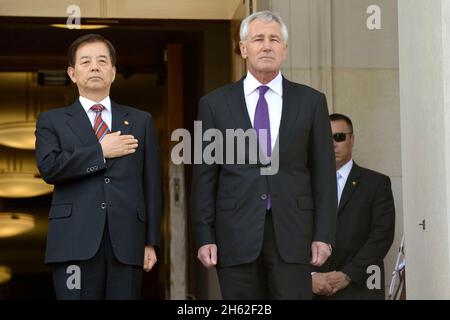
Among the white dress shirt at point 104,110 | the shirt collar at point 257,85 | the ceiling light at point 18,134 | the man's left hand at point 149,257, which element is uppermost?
the ceiling light at point 18,134

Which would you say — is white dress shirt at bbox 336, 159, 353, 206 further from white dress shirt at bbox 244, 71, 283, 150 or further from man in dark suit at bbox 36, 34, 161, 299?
man in dark suit at bbox 36, 34, 161, 299

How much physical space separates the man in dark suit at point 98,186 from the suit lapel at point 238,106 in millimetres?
404

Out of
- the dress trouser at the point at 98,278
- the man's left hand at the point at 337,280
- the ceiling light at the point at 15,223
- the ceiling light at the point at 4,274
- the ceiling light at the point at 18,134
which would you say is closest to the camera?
the dress trouser at the point at 98,278

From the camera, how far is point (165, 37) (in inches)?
472

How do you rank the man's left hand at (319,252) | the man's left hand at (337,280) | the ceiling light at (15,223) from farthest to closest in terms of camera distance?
the ceiling light at (15,223)
the man's left hand at (337,280)
the man's left hand at (319,252)

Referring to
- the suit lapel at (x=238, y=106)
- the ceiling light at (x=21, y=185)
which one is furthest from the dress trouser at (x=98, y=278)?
the ceiling light at (x=21, y=185)

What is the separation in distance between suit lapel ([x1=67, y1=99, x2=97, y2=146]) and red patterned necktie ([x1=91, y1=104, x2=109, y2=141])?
25 millimetres

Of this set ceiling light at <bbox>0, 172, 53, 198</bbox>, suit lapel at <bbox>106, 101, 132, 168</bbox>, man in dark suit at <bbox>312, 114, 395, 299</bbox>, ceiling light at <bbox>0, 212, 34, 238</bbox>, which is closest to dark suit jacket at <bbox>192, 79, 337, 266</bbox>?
suit lapel at <bbox>106, 101, 132, 168</bbox>

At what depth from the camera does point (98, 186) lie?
5.95 meters

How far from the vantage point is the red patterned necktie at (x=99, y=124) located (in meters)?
6.07

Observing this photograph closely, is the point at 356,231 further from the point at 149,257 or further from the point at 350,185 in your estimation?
the point at 149,257

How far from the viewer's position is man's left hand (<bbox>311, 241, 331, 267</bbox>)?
596cm

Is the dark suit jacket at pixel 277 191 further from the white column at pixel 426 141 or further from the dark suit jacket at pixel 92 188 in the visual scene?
the white column at pixel 426 141

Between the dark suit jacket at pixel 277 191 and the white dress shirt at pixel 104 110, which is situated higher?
the white dress shirt at pixel 104 110
